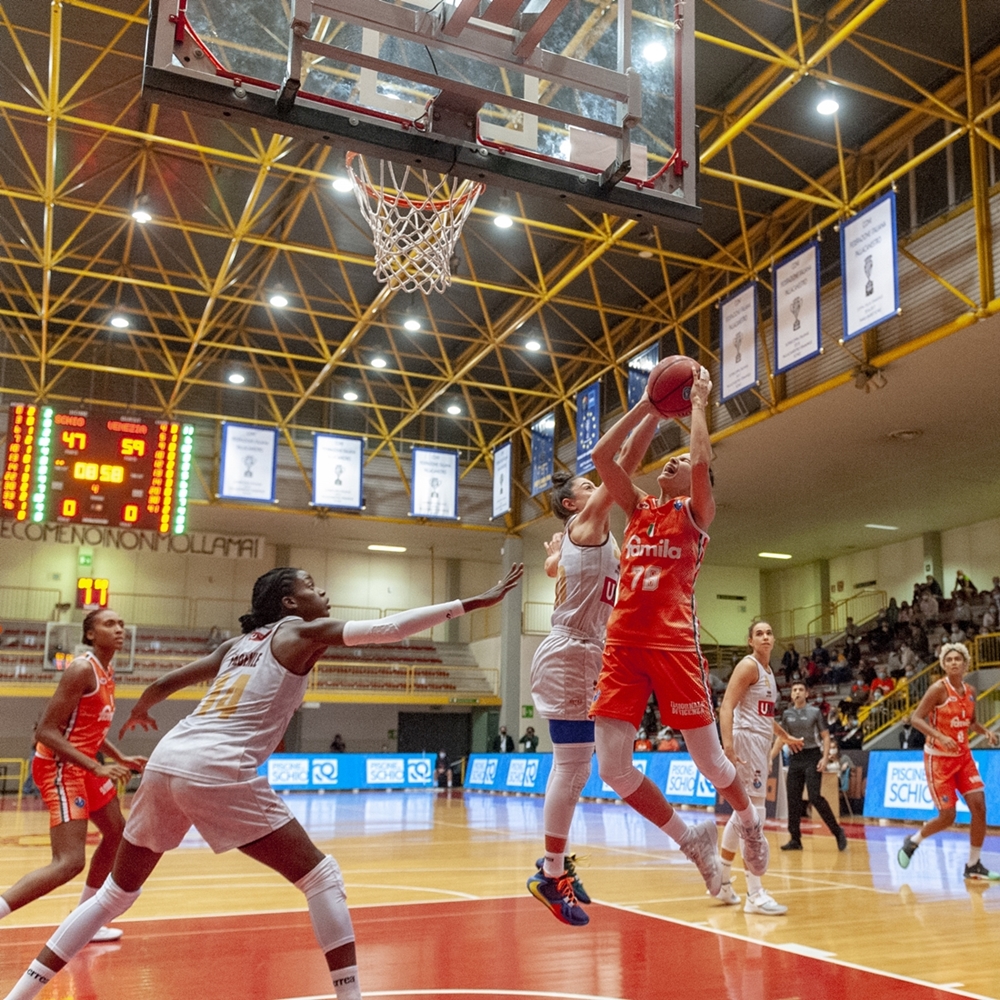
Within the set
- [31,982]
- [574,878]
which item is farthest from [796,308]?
[31,982]

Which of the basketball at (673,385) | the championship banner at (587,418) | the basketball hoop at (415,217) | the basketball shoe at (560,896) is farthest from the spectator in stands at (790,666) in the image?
the basketball at (673,385)

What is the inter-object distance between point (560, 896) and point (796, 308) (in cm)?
1251

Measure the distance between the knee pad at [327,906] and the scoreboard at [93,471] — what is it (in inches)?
599

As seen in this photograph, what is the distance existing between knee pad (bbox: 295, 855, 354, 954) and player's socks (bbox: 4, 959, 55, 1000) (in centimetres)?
92

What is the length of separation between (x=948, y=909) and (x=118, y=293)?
2066cm

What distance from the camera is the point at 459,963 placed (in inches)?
200

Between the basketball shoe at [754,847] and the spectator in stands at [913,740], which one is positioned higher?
the spectator in stands at [913,740]

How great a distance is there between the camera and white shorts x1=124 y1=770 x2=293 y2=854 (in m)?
3.51

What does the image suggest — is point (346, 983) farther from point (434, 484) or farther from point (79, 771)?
point (434, 484)

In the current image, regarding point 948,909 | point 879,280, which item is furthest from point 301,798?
point 948,909

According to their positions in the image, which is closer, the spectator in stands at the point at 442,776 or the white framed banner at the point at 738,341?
the white framed banner at the point at 738,341

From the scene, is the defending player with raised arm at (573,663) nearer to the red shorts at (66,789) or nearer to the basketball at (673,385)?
the basketball at (673,385)

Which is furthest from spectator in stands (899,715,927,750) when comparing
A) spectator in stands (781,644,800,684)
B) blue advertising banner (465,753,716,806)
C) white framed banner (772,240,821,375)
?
spectator in stands (781,644,800,684)

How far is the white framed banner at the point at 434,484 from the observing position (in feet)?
77.0
